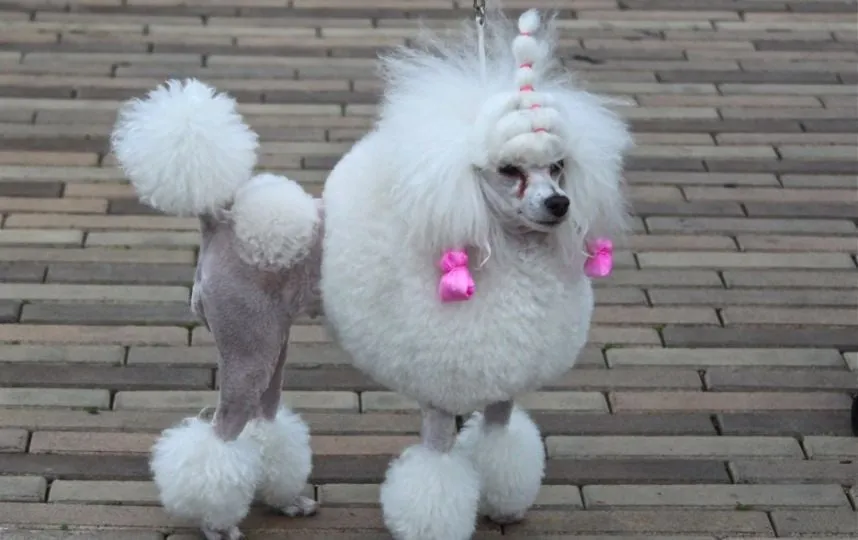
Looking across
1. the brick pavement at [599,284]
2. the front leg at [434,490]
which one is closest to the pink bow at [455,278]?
the front leg at [434,490]

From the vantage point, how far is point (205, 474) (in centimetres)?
327

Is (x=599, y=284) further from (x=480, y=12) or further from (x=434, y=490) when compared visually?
(x=480, y=12)

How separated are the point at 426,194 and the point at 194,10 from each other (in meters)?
3.64

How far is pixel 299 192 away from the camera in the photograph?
3.19 meters

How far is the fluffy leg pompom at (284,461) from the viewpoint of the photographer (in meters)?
3.47

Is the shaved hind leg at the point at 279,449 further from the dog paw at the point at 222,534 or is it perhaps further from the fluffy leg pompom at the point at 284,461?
the dog paw at the point at 222,534

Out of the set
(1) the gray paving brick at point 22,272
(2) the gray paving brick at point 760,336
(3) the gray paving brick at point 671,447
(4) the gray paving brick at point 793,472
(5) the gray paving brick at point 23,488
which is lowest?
(5) the gray paving brick at point 23,488

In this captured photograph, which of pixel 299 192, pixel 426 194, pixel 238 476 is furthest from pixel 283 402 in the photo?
pixel 426 194

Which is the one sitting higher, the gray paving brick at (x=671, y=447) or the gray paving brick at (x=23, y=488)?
the gray paving brick at (x=671, y=447)

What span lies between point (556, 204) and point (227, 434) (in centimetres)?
93

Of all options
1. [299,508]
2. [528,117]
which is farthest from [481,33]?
[299,508]

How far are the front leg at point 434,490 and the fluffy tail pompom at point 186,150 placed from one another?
66 centimetres

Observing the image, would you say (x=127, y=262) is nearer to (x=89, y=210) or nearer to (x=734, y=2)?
(x=89, y=210)

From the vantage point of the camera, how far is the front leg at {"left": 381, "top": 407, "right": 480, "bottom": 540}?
127 inches
